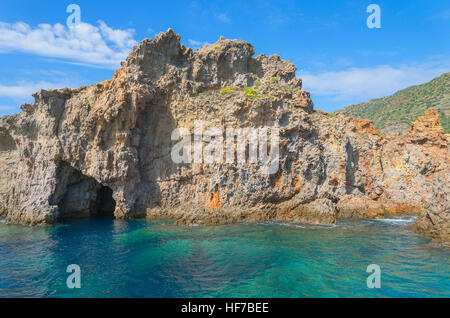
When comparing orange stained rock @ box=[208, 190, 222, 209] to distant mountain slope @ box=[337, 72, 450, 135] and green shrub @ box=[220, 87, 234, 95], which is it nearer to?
green shrub @ box=[220, 87, 234, 95]

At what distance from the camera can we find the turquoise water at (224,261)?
12148 mm

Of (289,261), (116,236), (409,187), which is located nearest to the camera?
(289,261)

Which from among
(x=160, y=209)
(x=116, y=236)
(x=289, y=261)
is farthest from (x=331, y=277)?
(x=160, y=209)

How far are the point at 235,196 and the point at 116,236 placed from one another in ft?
38.5

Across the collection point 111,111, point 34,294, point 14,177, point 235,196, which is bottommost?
point 34,294

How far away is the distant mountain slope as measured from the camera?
61.8 m

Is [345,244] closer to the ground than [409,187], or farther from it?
closer to the ground

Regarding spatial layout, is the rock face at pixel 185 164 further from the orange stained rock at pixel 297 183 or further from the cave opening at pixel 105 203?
the cave opening at pixel 105 203
